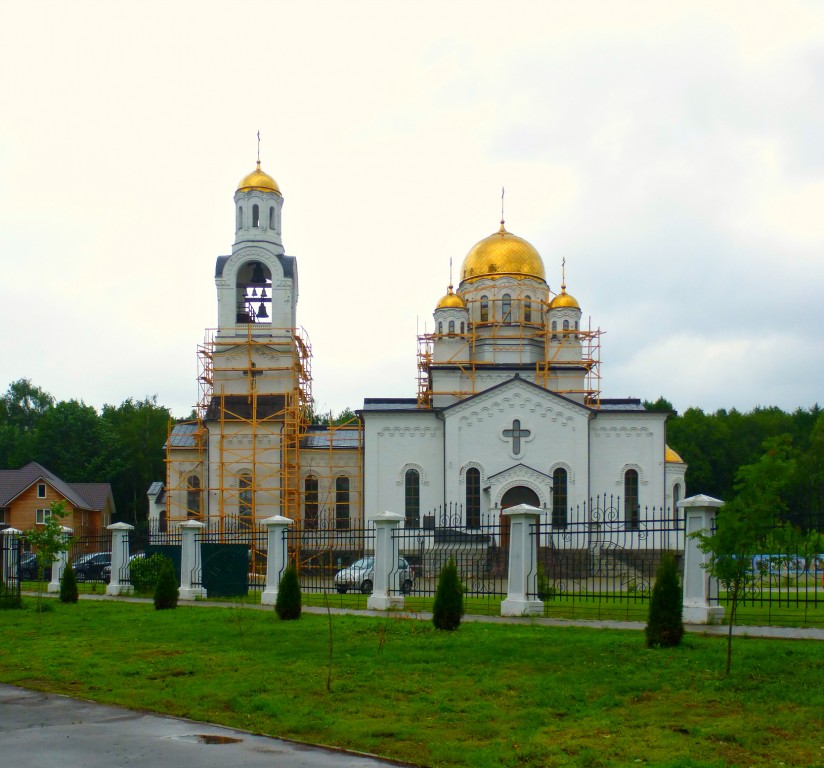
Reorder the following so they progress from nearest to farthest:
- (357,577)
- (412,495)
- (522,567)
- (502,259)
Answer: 1. (522,567)
2. (357,577)
3. (412,495)
4. (502,259)

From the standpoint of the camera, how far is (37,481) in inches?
1975

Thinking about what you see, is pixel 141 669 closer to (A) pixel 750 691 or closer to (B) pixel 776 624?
(A) pixel 750 691

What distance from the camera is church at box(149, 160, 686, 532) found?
3647 cm

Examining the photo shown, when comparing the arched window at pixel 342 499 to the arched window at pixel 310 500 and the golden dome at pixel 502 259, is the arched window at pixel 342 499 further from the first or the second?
the golden dome at pixel 502 259

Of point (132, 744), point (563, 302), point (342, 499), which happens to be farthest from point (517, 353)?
point (132, 744)

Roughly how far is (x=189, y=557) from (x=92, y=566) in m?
9.65

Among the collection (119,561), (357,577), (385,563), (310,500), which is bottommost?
(357,577)

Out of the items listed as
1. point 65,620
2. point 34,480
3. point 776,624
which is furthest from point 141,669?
point 34,480

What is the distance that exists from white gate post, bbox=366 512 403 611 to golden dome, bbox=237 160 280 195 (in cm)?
2524

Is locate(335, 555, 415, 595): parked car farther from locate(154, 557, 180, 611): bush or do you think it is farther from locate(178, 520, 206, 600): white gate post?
locate(154, 557, 180, 611): bush

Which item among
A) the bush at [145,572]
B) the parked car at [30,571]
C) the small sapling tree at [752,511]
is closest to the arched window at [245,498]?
the parked car at [30,571]

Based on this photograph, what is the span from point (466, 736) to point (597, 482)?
2951 cm

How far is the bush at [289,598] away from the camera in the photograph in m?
15.6

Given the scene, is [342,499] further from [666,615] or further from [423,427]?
[666,615]
